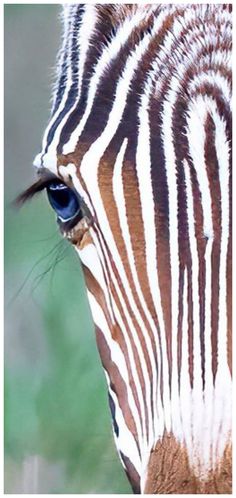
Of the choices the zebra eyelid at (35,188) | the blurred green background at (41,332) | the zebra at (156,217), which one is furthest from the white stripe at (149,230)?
the blurred green background at (41,332)

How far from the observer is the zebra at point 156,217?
3.43ft

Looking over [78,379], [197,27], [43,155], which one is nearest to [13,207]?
[43,155]

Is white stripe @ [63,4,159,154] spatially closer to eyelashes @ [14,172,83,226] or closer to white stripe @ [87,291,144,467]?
eyelashes @ [14,172,83,226]

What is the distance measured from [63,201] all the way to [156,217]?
16cm

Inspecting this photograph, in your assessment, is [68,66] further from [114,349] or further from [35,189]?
[114,349]

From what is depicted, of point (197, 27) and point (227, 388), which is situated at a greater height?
point (197, 27)

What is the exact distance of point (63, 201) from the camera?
118cm

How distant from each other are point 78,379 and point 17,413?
0.12 meters

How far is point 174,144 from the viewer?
3.68ft

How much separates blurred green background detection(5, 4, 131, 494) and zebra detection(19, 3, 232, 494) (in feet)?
0.51

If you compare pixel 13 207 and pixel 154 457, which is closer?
pixel 154 457

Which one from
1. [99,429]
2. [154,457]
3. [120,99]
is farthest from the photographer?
[99,429]

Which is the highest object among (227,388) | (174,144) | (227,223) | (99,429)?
(174,144)

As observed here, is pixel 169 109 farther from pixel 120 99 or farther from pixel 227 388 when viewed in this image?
pixel 227 388
